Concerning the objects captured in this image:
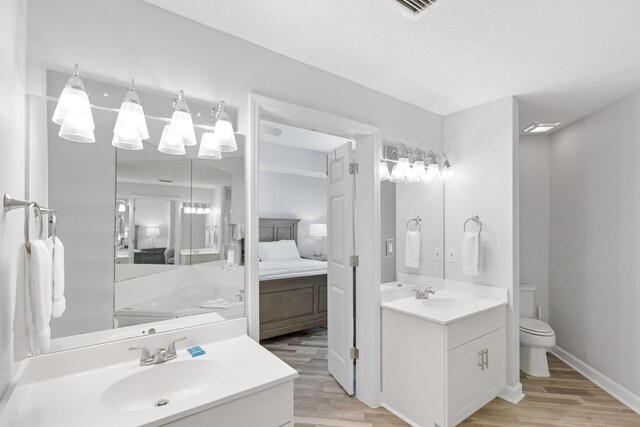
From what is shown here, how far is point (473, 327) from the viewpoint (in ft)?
7.22

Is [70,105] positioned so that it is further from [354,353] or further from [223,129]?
[354,353]

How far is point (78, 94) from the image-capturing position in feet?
3.89

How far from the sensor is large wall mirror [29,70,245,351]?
128 cm

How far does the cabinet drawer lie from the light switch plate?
2.39 feet

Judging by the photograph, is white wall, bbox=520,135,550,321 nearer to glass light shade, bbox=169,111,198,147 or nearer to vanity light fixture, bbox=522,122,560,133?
vanity light fixture, bbox=522,122,560,133

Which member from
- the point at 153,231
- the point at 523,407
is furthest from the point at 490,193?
the point at 153,231

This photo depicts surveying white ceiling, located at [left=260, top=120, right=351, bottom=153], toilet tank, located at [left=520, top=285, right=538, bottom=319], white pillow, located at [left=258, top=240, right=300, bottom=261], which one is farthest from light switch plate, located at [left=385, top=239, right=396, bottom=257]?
white pillow, located at [left=258, top=240, right=300, bottom=261]

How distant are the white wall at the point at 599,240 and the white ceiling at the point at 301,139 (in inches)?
105

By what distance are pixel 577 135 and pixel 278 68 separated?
307 centimetres

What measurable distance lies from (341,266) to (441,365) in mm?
1071

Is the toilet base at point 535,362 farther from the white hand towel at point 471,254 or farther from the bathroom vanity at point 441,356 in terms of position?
the white hand towel at point 471,254

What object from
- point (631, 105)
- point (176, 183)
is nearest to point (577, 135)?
point (631, 105)

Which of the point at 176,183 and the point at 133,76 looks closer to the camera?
the point at 133,76

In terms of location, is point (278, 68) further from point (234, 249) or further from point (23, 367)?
point (23, 367)
